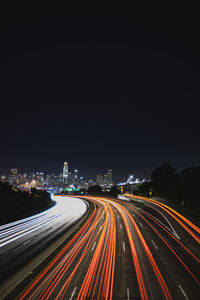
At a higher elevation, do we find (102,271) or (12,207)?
(12,207)

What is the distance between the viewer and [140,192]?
8919 cm

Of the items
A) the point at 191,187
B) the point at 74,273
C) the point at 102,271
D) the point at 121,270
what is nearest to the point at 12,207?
the point at 74,273

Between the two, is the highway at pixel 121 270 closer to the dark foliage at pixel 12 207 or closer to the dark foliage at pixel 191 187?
the dark foliage at pixel 12 207

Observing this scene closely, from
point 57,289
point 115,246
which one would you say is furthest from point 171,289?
point 115,246

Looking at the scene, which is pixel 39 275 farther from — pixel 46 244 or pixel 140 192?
pixel 140 192

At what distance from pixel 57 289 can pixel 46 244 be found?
29.0 feet

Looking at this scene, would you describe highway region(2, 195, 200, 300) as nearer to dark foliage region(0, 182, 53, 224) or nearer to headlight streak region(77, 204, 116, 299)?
headlight streak region(77, 204, 116, 299)

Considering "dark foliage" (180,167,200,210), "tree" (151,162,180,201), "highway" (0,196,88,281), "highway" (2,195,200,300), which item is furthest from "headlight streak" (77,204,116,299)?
"dark foliage" (180,167,200,210)

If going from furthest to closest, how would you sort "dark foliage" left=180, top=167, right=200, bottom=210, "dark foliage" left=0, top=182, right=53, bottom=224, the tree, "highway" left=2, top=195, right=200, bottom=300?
the tree → "dark foliage" left=180, top=167, right=200, bottom=210 → "dark foliage" left=0, top=182, right=53, bottom=224 → "highway" left=2, top=195, right=200, bottom=300

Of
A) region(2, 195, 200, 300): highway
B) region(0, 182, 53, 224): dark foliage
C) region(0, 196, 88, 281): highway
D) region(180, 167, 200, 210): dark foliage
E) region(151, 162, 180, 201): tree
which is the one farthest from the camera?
region(151, 162, 180, 201): tree

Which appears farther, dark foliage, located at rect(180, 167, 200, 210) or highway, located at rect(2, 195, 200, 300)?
dark foliage, located at rect(180, 167, 200, 210)

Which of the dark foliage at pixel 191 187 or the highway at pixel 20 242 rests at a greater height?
the dark foliage at pixel 191 187

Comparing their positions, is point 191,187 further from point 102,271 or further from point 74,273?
point 74,273

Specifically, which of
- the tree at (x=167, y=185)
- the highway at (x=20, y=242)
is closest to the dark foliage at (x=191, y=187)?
the tree at (x=167, y=185)
